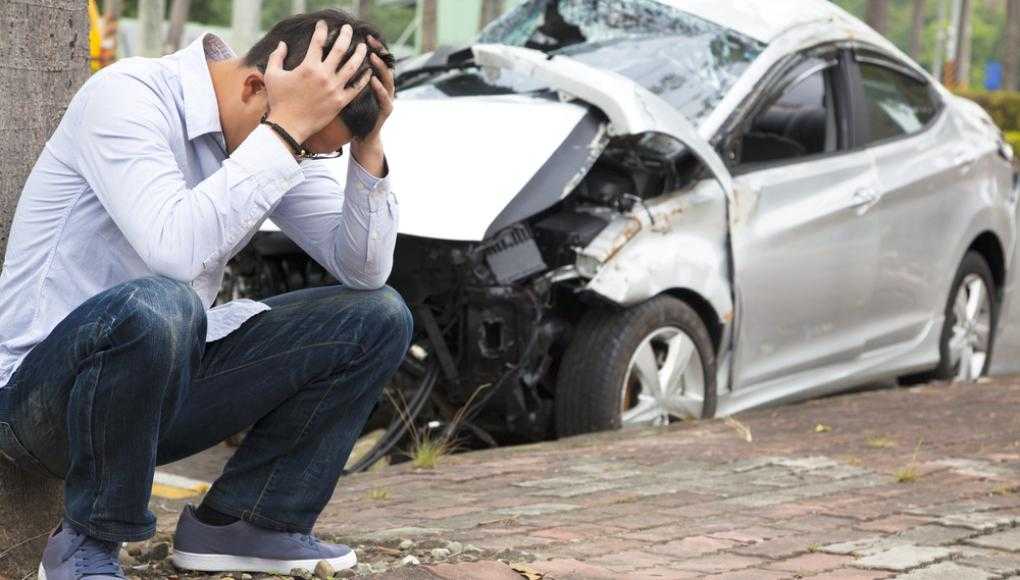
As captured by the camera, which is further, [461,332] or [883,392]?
[883,392]

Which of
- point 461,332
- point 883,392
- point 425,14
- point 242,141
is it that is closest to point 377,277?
point 242,141

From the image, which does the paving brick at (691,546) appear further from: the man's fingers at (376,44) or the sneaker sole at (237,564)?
the man's fingers at (376,44)

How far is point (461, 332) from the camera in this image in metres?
5.46

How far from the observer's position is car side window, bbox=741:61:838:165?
21.2ft

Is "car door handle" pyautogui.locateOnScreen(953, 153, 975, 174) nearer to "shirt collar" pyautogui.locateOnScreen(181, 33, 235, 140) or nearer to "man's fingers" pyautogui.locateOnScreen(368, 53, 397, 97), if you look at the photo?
"man's fingers" pyautogui.locateOnScreen(368, 53, 397, 97)

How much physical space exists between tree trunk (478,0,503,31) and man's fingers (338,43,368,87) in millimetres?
25127

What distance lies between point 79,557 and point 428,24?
17.5 metres

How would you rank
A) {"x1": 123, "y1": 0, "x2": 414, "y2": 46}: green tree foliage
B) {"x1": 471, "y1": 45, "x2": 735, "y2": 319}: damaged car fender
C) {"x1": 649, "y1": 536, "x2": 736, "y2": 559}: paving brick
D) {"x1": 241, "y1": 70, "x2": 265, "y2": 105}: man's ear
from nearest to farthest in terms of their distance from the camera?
{"x1": 241, "y1": 70, "x2": 265, "y2": 105}: man's ear
{"x1": 649, "y1": 536, "x2": 736, "y2": 559}: paving brick
{"x1": 471, "y1": 45, "x2": 735, "y2": 319}: damaged car fender
{"x1": 123, "y1": 0, "x2": 414, "y2": 46}: green tree foliage

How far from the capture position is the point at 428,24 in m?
20.2

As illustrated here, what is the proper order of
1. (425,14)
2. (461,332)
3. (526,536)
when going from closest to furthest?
1. (526,536)
2. (461,332)
3. (425,14)

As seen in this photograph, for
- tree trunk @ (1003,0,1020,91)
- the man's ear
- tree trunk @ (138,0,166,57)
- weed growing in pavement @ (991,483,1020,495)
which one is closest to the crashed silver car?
weed growing in pavement @ (991,483,1020,495)

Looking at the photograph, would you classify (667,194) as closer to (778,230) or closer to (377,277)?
(778,230)

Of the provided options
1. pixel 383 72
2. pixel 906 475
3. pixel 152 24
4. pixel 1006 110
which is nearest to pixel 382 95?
pixel 383 72

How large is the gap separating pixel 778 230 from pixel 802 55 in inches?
32.7
